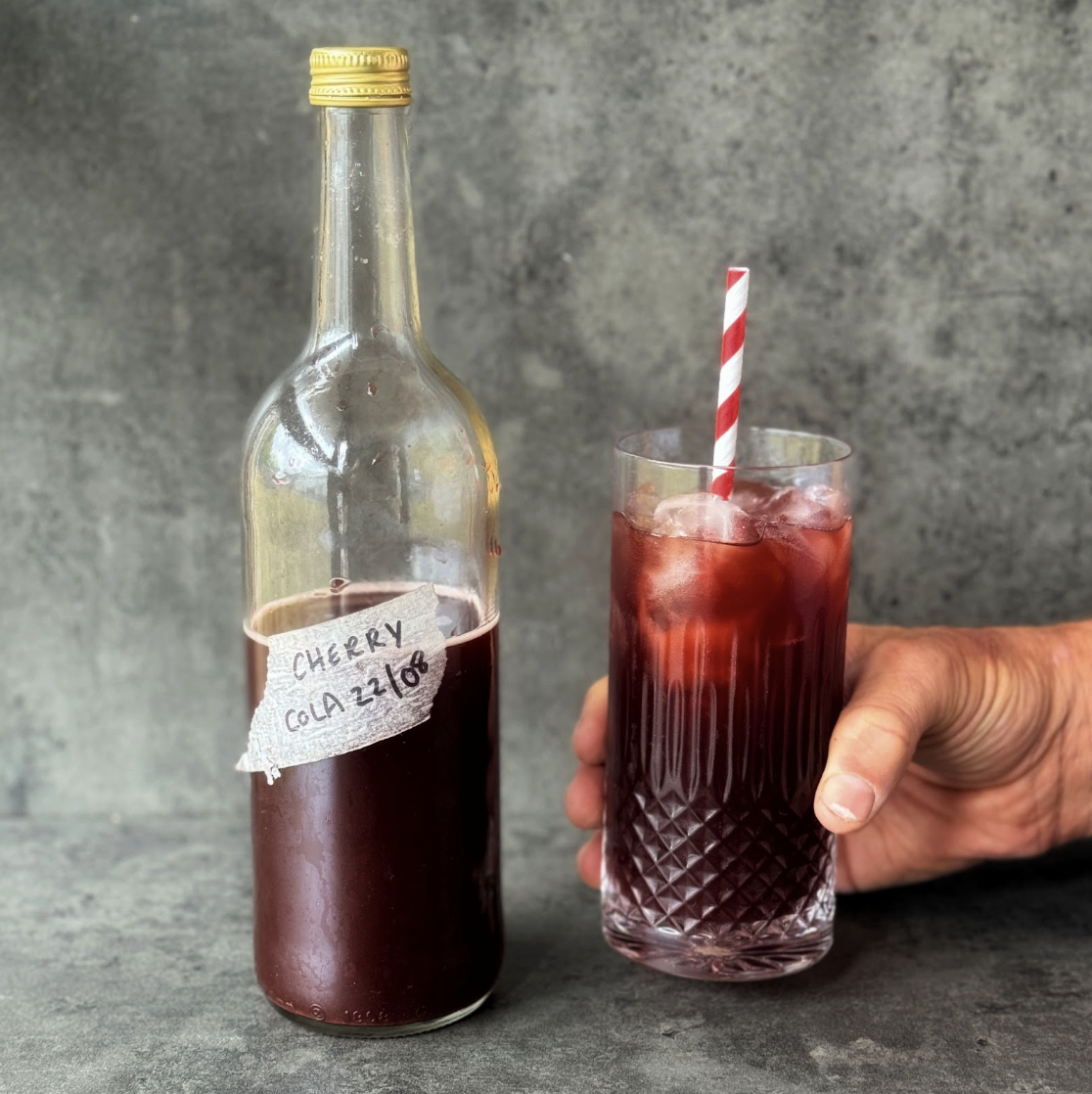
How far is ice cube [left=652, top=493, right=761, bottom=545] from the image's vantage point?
100cm

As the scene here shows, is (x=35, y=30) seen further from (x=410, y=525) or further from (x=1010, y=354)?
(x=1010, y=354)

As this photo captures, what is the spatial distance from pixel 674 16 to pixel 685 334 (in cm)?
29

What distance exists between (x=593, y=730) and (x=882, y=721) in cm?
33

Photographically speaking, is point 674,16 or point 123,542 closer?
point 674,16

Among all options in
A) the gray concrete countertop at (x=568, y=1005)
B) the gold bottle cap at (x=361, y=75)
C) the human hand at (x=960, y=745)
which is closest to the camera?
the gold bottle cap at (x=361, y=75)

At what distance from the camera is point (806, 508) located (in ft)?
3.39

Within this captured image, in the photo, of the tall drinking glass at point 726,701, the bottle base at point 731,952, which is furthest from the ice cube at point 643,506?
the bottle base at point 731,952

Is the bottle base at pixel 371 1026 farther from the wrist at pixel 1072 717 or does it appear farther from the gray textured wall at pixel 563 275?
the wrist at pixel 1072 717

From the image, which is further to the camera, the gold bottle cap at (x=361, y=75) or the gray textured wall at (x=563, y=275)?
the gray textured wall at (x=563, y=275)

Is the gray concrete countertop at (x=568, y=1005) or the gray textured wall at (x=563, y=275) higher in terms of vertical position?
the gray textured wall at (x=563, y=275)

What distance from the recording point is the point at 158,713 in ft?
4.81

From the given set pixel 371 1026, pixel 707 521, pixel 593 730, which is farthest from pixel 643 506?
pixel 371 1026

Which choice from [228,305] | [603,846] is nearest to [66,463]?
[228,305]

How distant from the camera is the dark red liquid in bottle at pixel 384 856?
100cm
